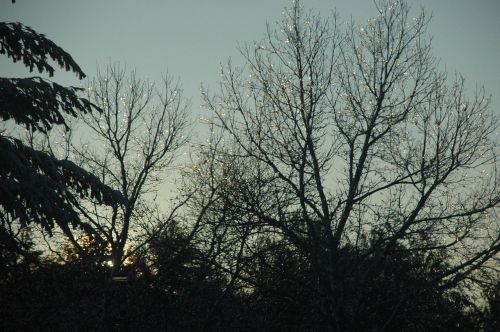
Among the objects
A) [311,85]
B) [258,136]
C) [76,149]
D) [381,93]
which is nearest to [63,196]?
[258,136]

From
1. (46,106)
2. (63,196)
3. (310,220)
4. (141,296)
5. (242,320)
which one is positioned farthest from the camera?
(242,320)

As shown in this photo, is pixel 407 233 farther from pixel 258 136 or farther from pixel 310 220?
pixel 258 136

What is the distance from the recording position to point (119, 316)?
10555 mm

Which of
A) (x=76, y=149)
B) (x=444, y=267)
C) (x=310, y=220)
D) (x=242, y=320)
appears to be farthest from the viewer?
(x=76, y=149)

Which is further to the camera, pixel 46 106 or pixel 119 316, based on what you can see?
pixel 119 316

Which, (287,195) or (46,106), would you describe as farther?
(287,195)

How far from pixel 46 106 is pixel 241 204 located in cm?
459

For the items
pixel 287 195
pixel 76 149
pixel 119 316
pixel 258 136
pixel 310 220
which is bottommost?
pixel 119 316

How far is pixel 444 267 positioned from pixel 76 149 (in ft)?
50.5

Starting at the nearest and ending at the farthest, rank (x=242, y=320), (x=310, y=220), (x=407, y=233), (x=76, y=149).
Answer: (x=407, y=233) → (x=310, y=220) → (x=242, y=320) → (x=76, y=149)

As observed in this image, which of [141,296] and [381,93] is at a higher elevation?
[381,93]

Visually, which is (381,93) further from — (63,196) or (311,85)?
(63,196)

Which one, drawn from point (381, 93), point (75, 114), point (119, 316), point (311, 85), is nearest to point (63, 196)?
point (75, 114)

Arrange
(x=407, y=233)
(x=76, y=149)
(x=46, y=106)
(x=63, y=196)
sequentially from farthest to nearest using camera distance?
1. (x=76, y=149)
2. (x=407, y=233)
3. (x=46, y=106)
4. (x=63, y=196)
